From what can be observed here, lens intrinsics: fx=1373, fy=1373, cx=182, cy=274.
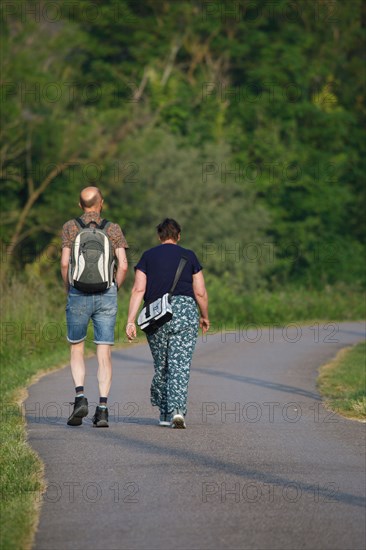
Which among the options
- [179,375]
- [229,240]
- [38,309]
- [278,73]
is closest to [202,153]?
[229,240]

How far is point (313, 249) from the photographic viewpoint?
56438 mm

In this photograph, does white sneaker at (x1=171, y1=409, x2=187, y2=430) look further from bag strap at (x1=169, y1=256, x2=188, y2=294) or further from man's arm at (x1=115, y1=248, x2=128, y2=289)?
man's arm at (x1=115, y1=248, x2=128, y2=289)

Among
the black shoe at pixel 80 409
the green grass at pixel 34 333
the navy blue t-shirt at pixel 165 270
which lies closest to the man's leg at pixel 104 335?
the black shoe at pixel 80 409

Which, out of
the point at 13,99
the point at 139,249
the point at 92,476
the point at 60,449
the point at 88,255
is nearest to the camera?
the point at 92,476

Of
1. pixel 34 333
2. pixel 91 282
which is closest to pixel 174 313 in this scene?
pixel 91 282

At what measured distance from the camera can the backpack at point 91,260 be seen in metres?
11.4

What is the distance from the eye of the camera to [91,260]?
37.5 feet

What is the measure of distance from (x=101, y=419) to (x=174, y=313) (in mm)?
1119

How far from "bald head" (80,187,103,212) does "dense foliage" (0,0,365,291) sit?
30.6m

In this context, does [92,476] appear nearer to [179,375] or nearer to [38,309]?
[179,375]

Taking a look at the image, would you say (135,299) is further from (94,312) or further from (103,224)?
(103,224)

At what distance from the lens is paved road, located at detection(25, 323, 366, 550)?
289 inches

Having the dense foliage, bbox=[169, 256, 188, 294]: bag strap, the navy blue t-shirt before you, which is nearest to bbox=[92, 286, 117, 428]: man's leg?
the navy blue t-shirt

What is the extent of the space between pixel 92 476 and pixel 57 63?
1433 inches
